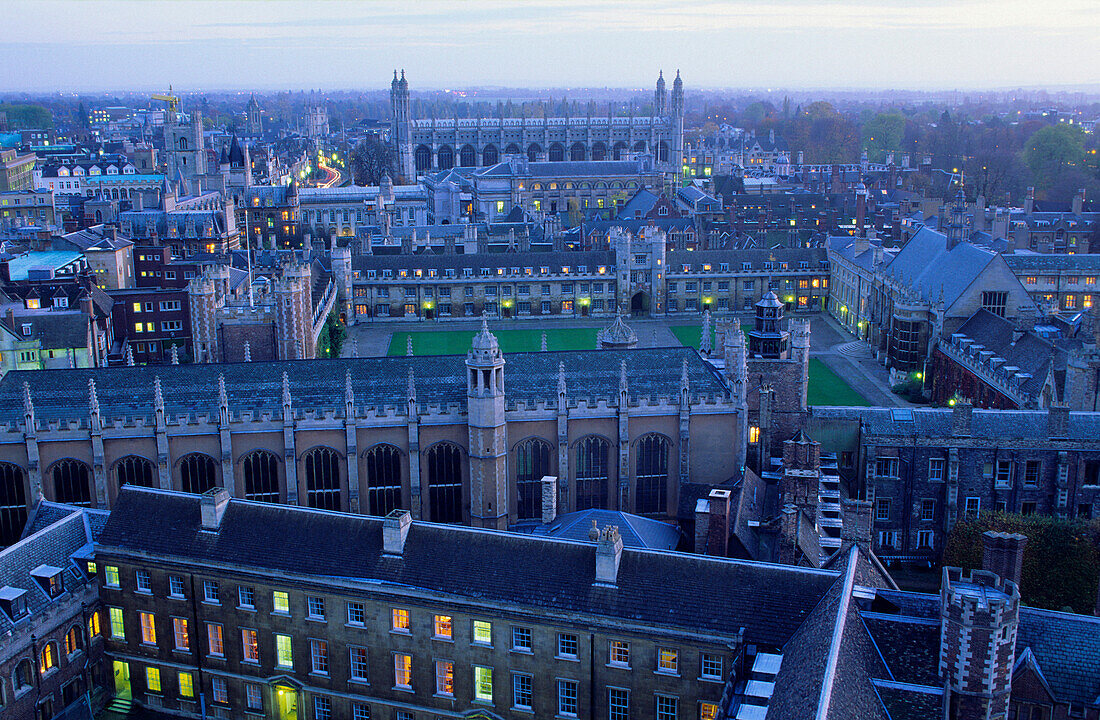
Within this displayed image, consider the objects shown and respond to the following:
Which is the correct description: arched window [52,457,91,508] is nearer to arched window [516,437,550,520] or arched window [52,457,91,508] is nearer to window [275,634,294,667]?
window [275,634,294,667]

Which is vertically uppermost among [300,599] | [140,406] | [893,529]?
[140,406]

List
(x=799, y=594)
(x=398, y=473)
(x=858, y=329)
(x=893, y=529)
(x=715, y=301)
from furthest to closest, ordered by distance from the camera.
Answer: (x=715, y=301), (x=858, y=329), (x=893, y=529), (x=398, y=473), (x=799, y=594)

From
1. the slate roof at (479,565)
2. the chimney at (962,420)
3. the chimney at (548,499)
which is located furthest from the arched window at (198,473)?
the chimney at (962,420)

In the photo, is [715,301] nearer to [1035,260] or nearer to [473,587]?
[1035,260]

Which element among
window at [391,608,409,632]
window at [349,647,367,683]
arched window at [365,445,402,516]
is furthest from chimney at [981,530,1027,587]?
arched window at [365,445,402,516]

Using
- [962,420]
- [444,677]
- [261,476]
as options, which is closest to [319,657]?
[444,677]

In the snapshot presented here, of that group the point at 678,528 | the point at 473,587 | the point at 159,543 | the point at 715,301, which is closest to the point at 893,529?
the point at 678,528
